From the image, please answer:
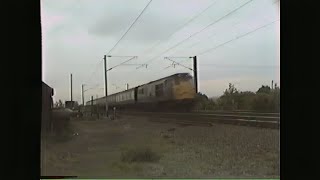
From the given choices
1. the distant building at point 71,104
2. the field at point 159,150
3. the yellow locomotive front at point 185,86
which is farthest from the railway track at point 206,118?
the distant building at point 71,104

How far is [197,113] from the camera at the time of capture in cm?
295

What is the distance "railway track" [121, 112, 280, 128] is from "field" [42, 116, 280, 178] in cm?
4

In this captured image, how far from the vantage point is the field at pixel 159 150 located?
2.60 metres

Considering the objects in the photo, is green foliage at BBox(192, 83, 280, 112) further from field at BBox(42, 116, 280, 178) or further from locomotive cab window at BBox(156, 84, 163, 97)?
locomotive cab window at BBox(156, 84, 163, 97)

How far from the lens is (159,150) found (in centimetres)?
278

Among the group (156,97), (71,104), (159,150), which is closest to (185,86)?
(156,97)

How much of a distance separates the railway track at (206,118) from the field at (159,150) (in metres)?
0.04

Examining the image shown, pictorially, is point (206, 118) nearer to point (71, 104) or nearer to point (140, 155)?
point (140, 155)

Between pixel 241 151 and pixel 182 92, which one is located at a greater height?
pixel 182 92
